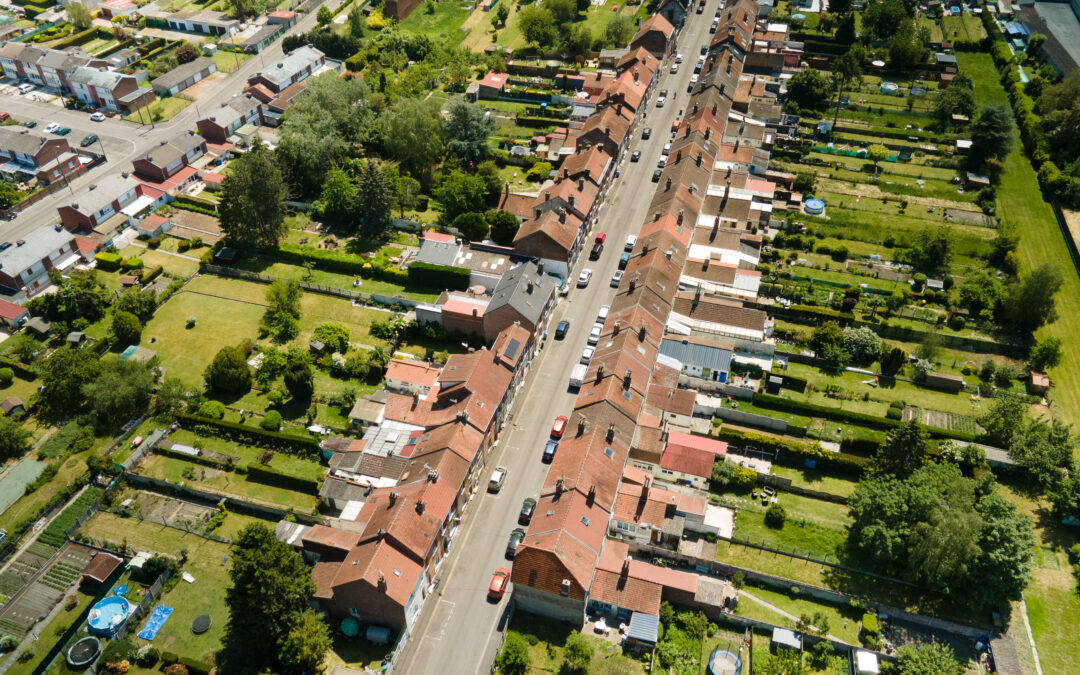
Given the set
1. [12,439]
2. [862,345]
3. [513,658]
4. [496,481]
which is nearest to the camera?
[513,658]

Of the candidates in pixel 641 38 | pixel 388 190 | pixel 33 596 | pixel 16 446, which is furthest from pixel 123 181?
pixel 641 38

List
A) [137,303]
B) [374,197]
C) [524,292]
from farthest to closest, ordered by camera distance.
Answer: [374,197], [137,303], [524,292]

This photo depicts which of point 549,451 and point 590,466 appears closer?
point 590,466

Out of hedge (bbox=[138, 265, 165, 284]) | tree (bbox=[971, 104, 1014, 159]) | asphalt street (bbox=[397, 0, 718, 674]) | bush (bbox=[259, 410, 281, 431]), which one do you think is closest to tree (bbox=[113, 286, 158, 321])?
hedge (bbox=[138, 265, 165, 284])

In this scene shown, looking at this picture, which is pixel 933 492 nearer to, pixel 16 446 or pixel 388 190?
pixel 388 190

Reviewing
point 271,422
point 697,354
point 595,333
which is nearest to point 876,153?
point 697,354

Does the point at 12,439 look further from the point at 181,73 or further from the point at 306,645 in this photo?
the point at 181,73

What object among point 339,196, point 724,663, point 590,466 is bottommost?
point 724,663

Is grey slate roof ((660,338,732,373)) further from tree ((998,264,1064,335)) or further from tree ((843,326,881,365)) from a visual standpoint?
tree ((998,264,1064,335))
